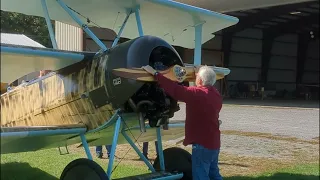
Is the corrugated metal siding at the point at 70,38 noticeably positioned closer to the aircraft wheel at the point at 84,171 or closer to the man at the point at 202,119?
the aircraft wheel at the point at 84,171

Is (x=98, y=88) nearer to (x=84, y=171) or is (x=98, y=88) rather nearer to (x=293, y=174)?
(x=84, y=171)

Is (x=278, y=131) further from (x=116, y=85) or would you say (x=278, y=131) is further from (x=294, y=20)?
(x=294, y=20)

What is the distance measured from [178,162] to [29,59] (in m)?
2.24

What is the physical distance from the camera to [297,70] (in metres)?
40.6

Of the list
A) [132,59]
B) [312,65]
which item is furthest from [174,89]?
[312,65]

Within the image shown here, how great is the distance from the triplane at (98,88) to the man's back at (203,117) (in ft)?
0.72

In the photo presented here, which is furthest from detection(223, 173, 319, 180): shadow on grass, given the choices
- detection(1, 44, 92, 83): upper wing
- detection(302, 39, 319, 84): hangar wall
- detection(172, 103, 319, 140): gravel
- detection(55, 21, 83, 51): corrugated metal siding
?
detection(302, 39, 319, 84): hangar wall

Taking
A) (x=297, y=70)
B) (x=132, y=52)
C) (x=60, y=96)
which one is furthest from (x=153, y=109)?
(x=297, y=70)

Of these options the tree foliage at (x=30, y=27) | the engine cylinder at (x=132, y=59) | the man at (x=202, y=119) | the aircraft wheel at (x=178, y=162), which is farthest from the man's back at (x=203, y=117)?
the tree foliage at (x=30, y=27)

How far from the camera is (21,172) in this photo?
6.50m

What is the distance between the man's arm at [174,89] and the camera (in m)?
3.96

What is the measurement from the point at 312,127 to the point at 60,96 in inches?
414

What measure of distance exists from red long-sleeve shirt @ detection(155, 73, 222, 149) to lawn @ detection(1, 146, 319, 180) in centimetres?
239

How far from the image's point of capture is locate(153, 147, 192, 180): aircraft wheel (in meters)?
5.22
